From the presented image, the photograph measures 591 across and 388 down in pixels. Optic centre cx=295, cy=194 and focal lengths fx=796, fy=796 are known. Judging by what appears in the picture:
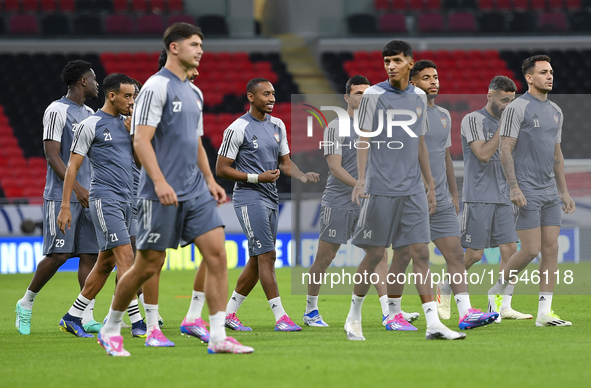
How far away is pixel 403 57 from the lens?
6.15 meters

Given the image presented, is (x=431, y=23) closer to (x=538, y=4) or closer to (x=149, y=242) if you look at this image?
(x=538, y=4)

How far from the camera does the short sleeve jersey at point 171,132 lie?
17.3 feet

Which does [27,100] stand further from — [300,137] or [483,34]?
[483,34]

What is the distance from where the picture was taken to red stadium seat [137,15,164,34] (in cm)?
2520

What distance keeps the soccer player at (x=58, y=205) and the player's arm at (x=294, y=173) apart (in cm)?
185

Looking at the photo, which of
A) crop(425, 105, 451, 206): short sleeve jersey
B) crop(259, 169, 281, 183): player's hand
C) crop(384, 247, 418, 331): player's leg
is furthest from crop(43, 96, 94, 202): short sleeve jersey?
crop(425, 105, 451, 206): short sleeve jersey

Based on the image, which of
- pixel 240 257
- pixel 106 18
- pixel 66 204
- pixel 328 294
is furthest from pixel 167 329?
pixel 106 18

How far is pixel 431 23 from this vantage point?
2552 centimetres

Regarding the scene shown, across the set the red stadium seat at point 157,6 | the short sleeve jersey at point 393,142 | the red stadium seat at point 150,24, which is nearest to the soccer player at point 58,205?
the short sleeve jersey at point 393,142

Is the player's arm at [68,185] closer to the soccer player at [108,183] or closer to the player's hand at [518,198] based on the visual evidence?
the soccer player at [108,183]

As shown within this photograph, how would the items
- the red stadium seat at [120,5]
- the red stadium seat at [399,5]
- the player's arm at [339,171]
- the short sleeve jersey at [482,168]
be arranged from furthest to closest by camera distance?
the red stadium seat at [399,5], the red stadium seat at [120,5], the short sleeve jersey at [482,168], the player's arm at [339,171]

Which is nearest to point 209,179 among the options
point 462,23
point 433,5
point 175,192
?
point 175,192

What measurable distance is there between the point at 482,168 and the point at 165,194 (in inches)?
166

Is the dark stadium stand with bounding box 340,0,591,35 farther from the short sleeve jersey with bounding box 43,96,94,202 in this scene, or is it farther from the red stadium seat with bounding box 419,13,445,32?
the short sleeve jersey with bounding box 43,96,94,202
